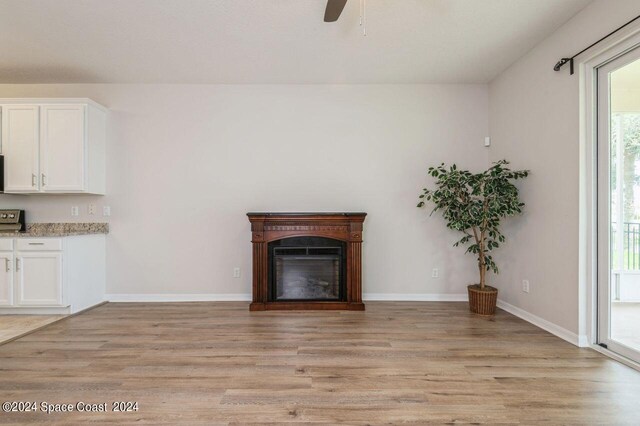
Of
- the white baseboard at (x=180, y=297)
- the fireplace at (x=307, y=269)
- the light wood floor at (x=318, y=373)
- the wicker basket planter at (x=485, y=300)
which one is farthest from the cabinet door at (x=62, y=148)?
the wicker basket planter at (x=485, y=300)

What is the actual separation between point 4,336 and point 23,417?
1632mm

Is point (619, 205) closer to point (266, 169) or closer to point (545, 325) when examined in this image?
point (545, 325)

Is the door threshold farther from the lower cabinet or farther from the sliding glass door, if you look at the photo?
the lower cabinet

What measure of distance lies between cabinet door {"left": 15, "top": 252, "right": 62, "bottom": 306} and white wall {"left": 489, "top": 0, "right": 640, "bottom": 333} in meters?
4.87

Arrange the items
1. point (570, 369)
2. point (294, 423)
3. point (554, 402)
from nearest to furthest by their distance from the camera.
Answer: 1. point (294, 423)
2. point (554, 402)
3. point (570, 369)

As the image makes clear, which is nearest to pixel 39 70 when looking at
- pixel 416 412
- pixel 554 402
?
pixel 416 412

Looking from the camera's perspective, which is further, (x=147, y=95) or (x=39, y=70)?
(x=147, y=95)

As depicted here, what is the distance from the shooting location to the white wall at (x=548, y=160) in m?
2.68

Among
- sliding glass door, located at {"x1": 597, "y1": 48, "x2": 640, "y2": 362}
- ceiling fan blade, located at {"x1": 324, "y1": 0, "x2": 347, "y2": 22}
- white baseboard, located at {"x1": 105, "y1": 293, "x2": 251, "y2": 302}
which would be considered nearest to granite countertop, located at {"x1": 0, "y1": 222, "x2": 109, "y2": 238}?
white baseboard, located at {"x1": 105, "y1": 293, "x2": 251, "y2": 302}

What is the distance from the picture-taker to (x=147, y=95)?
13.3 feet

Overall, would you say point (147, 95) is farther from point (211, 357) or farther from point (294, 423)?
point (294, 423)

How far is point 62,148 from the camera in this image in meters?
3.64

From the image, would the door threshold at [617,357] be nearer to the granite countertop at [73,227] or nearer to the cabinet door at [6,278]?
the granite countertop at [73,227]

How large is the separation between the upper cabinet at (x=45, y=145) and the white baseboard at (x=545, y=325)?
4.95 metres
